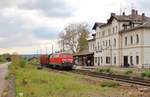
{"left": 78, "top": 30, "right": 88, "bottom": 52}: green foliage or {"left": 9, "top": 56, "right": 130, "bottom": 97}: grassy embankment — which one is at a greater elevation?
{"left": 78, "top": 30, "right": 88, "bottom": 52}: green foliage

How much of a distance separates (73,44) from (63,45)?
3.38 m

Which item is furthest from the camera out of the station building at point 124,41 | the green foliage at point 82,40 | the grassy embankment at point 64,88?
the green foliage at point 82,40

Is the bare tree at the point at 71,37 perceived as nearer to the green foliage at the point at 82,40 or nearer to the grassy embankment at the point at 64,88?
the green foliage at the point at 82,40

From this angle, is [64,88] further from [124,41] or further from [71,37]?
[71,37]

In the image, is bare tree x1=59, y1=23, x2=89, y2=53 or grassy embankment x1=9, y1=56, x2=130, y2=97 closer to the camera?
grassy embankment x1=9, y1=56, x2=130, y2=97

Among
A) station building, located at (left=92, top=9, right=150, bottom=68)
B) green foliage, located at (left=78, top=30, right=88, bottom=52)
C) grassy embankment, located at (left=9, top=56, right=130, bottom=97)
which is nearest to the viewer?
grassy embankment, located at (left=9, top=56, right=130, bottom=97)

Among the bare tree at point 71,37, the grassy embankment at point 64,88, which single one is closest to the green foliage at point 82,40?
the bare tree at point 71,37

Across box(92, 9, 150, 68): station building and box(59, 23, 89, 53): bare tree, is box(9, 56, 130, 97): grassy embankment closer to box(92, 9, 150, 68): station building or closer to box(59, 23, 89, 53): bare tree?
box(92, 9, 150, 68): station building

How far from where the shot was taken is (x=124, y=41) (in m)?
69.9

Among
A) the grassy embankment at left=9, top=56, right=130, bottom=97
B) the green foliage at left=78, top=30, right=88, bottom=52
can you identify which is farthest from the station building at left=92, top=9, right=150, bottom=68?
the grassy embankment at left=9, top=56, right=130, bottom=97

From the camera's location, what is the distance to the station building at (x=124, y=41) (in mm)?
61656

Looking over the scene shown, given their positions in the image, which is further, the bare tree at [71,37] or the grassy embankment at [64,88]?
the bare tree at [71,37]

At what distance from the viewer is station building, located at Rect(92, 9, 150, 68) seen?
61.7 meters

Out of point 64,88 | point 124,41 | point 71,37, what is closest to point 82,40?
point 71,37
